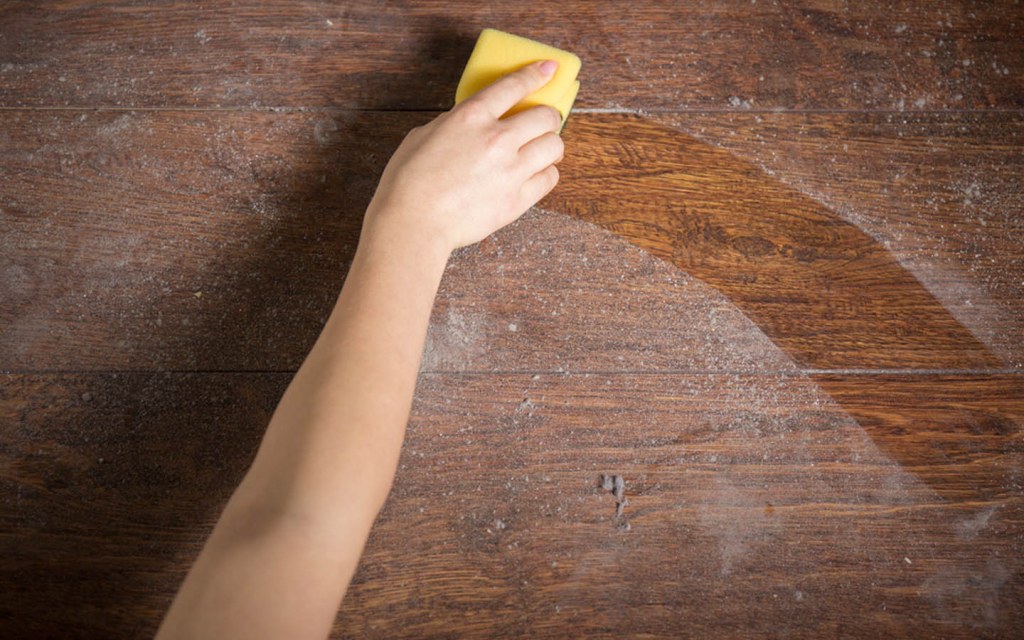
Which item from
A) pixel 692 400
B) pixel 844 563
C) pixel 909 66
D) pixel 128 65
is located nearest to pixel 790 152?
pixel 909 66

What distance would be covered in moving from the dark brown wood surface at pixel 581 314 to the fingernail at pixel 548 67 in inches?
3.5

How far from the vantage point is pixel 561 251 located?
74 centimetres

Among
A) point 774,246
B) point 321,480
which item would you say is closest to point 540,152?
point 774,246

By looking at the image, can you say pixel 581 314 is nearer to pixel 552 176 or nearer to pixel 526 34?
pixel 552 176

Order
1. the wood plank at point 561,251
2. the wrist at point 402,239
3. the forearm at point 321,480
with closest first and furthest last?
the forearm at point 321,480 < the wrist at point 402,239 < the wood plank at point 561,251

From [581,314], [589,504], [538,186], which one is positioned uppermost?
[538,186]

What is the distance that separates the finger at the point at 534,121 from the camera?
686mm

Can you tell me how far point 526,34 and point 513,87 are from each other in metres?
0.14

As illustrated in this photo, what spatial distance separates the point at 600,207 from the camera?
75 cm

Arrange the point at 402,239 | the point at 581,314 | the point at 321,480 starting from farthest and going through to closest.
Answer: the point at 581,314 < the point at 402,239 < the point at 321,480

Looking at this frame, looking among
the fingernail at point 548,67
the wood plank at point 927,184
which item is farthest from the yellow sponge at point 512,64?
the wood plank at point 927,184

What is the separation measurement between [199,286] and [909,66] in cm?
82

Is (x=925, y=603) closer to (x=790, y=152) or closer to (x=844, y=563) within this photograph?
(x=844, y=563)

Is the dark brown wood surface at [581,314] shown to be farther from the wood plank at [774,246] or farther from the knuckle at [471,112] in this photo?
the knuckle at [471,112]
